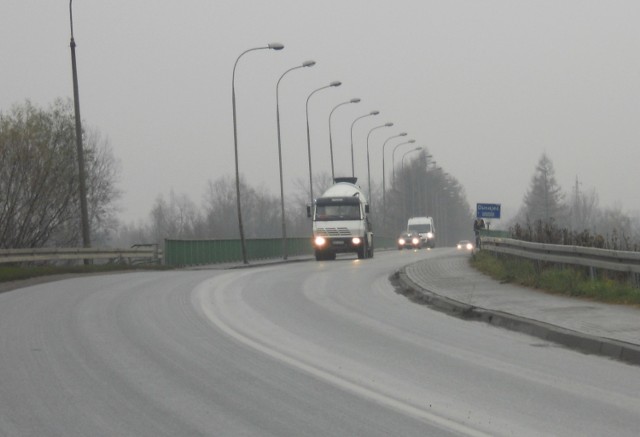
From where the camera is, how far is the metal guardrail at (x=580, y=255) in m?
16.4

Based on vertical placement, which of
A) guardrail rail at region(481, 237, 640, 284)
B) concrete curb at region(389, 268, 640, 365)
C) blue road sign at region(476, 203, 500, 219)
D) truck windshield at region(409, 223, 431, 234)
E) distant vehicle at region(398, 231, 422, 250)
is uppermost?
blue road sign at region(476, 203, 500, 219)

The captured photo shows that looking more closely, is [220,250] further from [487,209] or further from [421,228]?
[421,228]

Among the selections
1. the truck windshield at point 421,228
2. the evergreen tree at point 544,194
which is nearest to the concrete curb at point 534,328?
the truck windshield at point 421,228

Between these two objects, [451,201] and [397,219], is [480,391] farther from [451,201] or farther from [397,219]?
[451,201]

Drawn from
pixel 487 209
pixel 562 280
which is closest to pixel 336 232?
pixel 487 209

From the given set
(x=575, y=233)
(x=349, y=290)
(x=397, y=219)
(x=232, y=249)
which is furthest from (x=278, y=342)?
(x=397, y=219)

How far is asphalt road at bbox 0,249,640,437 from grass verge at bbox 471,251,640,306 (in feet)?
9.62

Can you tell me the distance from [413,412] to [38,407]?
2848mm

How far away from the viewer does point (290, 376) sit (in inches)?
365

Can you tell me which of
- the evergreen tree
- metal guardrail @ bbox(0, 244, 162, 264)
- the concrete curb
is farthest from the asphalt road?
the evergreen tree

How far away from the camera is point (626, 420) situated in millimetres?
7320

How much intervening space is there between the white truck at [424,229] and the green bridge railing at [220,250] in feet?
66.3

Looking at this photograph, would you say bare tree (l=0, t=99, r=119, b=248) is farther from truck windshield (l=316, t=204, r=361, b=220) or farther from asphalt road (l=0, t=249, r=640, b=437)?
asphalt road (l=0, t=249, r=640, b=437)

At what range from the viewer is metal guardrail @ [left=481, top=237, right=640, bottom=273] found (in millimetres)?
16438
